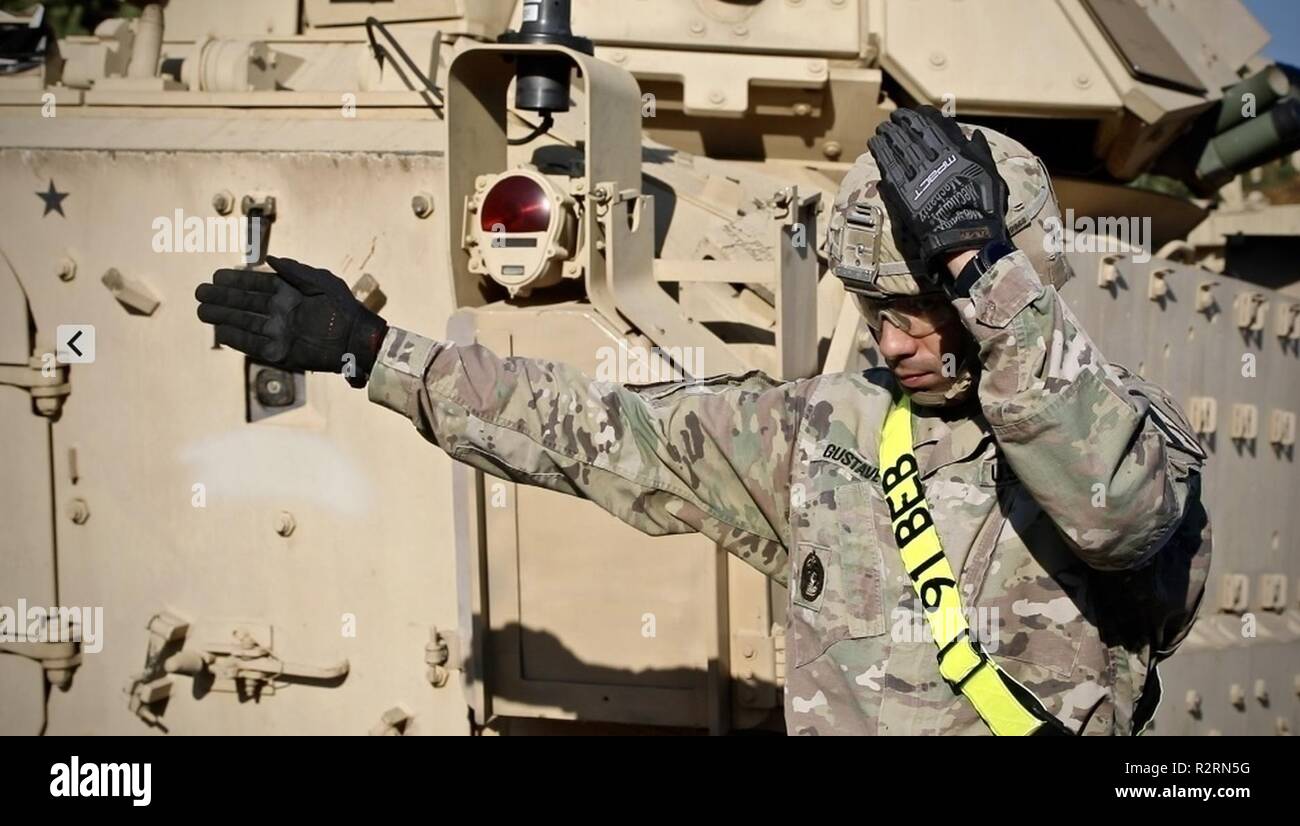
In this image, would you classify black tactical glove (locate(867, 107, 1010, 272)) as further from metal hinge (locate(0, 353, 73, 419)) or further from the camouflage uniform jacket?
metal hinge (locate(0, 353, 73, 419))

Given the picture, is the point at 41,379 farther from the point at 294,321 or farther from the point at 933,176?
the point at 933,176

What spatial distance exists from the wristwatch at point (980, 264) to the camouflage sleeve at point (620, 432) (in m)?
0.61

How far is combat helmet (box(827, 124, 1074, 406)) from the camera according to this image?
2475 millimetres

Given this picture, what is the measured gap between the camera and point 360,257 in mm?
4277

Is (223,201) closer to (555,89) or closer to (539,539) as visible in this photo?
(555,89)

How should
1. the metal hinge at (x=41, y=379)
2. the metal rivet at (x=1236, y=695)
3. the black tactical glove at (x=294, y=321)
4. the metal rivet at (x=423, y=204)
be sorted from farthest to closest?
the metal rivet at (x=1236, y=695)
the metal hinge at (x=41, y=379)
the metal rivet at (x=423, y=204)
the black tactical glove at (x=294, y=321)

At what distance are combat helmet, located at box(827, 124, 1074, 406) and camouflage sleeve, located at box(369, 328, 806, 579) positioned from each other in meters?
0.36

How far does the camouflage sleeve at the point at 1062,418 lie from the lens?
85.8 inches

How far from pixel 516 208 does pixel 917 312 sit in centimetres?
146

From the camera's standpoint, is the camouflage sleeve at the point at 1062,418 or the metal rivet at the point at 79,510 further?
the metal rivet at the point at 79,510

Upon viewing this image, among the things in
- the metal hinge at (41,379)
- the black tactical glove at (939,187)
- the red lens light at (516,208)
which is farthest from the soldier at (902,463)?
the metal hinge at (41,379)

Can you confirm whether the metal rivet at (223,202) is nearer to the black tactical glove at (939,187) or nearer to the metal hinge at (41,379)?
the metal hinge at (41,379)

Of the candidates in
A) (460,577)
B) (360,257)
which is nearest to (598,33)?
(360,257)

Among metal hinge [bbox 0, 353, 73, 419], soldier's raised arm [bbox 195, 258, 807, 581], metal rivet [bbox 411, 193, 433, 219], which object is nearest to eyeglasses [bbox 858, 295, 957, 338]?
soldier's raised arm [bbox 195, 258, 807, 581]
